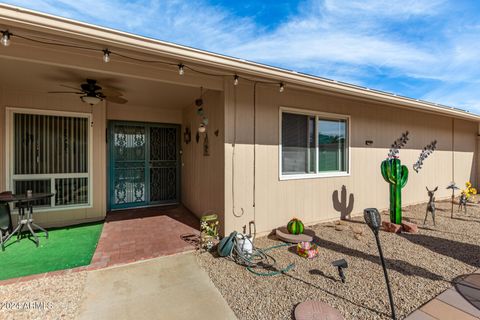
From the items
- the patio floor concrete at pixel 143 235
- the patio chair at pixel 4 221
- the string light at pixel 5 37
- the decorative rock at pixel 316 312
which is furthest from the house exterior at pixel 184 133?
the decorative rock at pixel 316 312

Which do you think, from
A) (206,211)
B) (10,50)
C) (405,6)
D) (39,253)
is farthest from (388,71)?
(39,253)

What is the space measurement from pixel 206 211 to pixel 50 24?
3328 millimetres

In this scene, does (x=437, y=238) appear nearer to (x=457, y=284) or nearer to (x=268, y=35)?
(x=457, y=284)

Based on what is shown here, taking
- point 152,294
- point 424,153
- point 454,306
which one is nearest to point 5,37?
point 152,294

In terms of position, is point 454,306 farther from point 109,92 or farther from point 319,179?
point 109,92

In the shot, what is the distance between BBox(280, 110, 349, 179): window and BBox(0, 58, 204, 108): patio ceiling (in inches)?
75.6

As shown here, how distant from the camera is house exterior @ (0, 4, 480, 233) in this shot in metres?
2.77

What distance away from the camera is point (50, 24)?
6.44 ft

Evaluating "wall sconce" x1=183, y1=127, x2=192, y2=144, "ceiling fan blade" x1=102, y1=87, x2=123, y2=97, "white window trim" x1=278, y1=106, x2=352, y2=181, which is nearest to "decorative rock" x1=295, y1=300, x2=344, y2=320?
"white window trim" x1=278, y1=106, x2=352, y2=181

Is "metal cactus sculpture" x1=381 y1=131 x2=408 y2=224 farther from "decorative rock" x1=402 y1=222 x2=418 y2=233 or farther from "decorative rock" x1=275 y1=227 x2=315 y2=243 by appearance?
"decorative rock" x1=275 y1=227 x2=315 y2=243

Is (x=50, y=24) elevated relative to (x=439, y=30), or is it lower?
lower

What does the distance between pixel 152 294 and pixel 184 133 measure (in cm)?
389

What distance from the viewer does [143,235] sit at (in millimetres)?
3646

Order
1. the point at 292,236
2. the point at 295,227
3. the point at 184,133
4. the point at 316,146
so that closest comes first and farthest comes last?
the point at 292,236 < the point at 295,227 < the point at 316,146 < the point at 184,133
